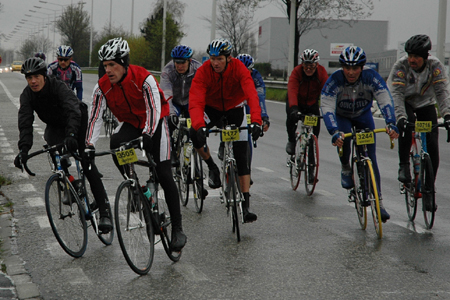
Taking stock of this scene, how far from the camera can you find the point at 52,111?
20.3 feet

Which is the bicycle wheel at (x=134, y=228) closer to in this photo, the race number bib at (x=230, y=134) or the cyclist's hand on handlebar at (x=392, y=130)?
the race number bib at (x=230, y=134)

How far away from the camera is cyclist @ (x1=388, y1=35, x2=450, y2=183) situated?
6.97 metres

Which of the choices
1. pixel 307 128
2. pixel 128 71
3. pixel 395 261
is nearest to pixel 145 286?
pixel 128 71

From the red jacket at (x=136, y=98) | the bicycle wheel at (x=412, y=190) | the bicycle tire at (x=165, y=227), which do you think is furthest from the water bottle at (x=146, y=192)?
→ the bicycle wheel at (x=412, y=190)

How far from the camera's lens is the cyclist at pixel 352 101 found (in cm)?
680

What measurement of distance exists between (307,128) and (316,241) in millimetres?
3150

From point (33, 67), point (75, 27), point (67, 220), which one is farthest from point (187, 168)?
point (75, 27)

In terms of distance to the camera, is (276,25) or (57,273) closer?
(57,273)

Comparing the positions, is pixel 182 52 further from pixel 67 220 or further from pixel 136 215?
pixel 136 215

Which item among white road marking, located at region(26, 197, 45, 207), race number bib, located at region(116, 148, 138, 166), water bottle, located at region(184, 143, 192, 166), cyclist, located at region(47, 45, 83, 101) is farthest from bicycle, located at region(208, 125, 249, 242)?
cyclist, located at region(47, 45, 83, 101)

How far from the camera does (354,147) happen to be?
698 cm

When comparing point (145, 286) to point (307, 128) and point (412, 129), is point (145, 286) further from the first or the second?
point (307, 128)

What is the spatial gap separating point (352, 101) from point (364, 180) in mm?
952

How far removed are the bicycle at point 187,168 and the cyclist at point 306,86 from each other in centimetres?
151
